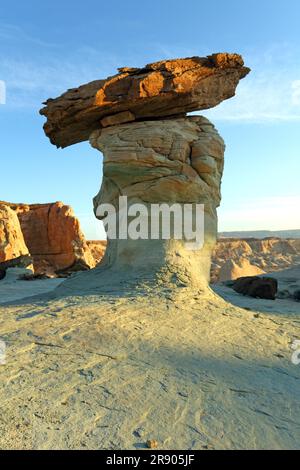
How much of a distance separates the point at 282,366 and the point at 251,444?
143cm

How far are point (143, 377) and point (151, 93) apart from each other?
475 centimetres

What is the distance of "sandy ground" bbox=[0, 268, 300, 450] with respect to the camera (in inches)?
85.5

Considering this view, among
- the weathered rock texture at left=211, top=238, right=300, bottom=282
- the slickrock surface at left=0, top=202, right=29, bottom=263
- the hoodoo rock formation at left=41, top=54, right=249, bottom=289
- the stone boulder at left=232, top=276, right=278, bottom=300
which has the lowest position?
the weathered rock texture at left=211, top=238, right=300, bottom=282

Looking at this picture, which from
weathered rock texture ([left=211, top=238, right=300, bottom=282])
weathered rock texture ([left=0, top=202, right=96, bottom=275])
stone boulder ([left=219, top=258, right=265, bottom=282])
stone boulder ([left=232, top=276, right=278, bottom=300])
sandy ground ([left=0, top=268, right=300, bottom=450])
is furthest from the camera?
weathered rock texture ([left=211, top=238, right=300, bottom=282])

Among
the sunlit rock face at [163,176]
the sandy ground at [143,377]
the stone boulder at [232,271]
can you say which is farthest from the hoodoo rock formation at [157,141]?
the stone boulder at [232,271]

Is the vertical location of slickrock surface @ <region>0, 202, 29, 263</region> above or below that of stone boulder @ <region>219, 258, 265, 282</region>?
Result: above

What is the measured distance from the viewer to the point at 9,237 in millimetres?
18641

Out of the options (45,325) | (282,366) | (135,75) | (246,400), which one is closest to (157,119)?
(135,75)

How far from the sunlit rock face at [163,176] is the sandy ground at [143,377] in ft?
3.90

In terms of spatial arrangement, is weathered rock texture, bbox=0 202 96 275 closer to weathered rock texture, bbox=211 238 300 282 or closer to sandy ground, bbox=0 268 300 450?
weathered rock texture, bbox=211 238 300 282

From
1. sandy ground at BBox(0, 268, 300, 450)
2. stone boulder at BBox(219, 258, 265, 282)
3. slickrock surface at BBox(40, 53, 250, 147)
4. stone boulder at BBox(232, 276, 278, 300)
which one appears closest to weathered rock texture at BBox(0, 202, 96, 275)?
stone boulder at BBox(219, 258, 265, 282)

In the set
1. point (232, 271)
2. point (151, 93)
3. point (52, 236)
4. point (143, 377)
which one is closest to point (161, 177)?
point (151, 93)

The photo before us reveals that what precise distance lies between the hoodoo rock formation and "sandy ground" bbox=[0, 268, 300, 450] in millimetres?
1343
